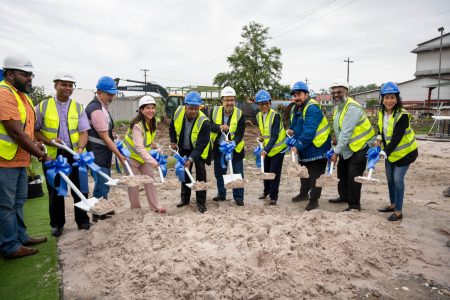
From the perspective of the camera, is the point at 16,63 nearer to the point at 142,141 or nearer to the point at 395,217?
the point at 142,141

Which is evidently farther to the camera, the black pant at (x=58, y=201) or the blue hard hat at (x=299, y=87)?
the blue hard hat at (x=299, y=87)

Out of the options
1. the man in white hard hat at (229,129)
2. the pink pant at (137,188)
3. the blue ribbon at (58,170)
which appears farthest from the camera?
the man in white hard hat at (229,129)

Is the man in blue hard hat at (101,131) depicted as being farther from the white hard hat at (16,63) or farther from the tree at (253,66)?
the tree at (253,66)

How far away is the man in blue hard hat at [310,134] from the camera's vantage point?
15.9 feet

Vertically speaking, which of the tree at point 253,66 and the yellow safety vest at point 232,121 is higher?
→ the tree at point 253,66

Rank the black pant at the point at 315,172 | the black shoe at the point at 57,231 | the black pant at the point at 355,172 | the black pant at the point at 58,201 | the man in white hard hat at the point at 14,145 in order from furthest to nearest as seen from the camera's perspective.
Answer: the black pant at the point at 315,172 → the black pant at the point at 355,172 → the black shoe at the point at 57,231 → the black pant at the point at 58,201 → the man in white hard hat at the point at 14,145

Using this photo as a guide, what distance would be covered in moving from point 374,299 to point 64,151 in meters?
3.60

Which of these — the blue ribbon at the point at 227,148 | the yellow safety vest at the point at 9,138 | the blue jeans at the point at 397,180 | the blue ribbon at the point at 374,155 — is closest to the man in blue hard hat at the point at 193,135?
the blue ribbon at the point at 227,148

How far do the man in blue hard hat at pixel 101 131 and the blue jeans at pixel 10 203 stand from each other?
82 centimetres

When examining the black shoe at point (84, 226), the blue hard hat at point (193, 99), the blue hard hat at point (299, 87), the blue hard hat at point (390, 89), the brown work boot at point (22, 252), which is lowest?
A: the brown work boot at point (22, 252)

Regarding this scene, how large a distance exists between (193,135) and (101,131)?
1.24 meters

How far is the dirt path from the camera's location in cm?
275

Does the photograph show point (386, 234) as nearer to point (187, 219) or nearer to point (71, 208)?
point (187, 219)

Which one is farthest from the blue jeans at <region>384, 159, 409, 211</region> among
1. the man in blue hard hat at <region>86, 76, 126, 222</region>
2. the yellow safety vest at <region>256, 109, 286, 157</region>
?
the man in blue hard hat at <region>86, 76, 126, 222</region>
